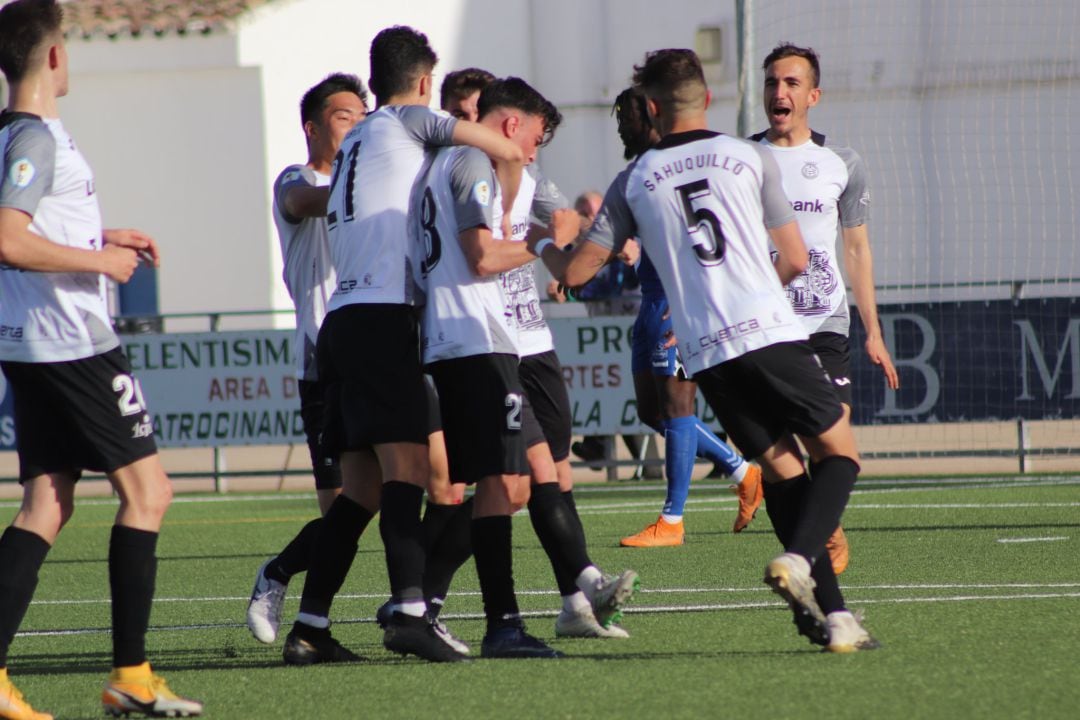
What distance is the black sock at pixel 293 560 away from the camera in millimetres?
6703

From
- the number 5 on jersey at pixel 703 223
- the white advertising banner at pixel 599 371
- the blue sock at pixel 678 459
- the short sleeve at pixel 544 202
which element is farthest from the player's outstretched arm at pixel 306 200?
the white advertising banner at pixel 599 371

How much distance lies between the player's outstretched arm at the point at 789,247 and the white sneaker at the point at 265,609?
223 centimetres

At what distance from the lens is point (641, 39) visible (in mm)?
29500

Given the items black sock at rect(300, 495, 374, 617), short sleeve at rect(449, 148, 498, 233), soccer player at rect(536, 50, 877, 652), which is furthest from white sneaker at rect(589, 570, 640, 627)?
short sleeve at rect(449, 148, 498, 233)

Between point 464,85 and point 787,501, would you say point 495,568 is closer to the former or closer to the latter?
point 787,501

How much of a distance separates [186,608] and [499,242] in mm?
2861

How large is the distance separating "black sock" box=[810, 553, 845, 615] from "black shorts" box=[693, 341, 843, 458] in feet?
1.40

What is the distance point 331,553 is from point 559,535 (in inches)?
33.4

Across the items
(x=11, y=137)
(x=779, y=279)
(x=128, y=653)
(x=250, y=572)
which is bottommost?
(x=250, y=572)

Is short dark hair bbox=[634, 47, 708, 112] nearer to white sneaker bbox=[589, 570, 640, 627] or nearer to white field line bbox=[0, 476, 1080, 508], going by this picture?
white sneaker bbox=[589, 570, 640, 627]

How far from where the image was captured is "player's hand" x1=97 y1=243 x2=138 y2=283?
5070 millimetres

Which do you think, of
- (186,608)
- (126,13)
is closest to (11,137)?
(186,608)

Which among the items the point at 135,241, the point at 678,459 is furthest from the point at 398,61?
the point at 678,459

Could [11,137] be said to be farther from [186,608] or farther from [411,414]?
[186,608]
